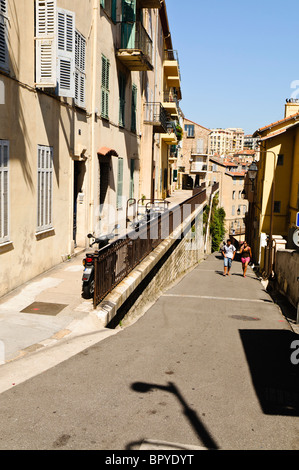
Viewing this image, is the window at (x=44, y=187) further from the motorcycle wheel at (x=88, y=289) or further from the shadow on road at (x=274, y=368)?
the shadow on road at (x=274, y=368)

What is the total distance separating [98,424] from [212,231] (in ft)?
124

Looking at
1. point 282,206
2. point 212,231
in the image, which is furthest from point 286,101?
point 212,231

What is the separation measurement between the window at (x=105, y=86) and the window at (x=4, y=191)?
6481 mm

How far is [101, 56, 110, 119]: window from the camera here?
45.9 feet

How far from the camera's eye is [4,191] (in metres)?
8.24

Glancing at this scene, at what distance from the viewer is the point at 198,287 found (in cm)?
1588

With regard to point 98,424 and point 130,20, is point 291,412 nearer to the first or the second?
point 98,424

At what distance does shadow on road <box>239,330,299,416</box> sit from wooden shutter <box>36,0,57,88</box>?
671cm

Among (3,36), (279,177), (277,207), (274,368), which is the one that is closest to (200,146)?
(279,177)

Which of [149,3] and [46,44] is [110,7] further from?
[46,44]

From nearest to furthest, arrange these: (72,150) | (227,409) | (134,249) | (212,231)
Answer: (227,409)
(134,249)
(72,150)
(212,231)

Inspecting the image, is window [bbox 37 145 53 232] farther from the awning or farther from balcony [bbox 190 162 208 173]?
balcony [bbox 190 162 208 173]

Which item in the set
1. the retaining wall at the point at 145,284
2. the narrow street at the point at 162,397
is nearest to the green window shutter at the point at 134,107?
the retaining wall at the point at 145,284

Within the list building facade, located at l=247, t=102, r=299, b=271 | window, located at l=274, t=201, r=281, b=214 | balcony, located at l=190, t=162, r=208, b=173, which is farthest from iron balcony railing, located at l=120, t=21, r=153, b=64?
balcony, located at l=190, t=162, r=208, b=173
